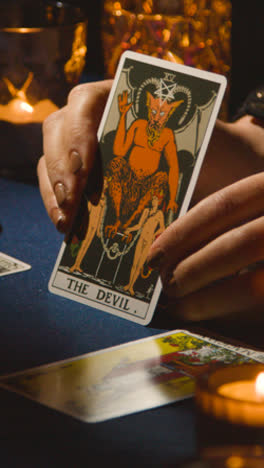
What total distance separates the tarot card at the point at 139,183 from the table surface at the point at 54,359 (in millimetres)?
33

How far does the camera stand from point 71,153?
3.15ft

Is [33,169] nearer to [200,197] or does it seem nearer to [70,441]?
[200,197]

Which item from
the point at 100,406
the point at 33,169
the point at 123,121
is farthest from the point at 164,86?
the point at 33,169

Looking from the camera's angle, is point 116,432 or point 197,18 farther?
point 197,18

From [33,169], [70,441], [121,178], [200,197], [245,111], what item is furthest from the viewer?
[33,169]

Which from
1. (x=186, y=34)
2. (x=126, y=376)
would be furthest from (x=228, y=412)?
(x=186, y=34)

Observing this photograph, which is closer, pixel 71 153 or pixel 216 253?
pixel 216 253

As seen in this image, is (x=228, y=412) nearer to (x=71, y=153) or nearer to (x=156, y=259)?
(x=156, y=259)

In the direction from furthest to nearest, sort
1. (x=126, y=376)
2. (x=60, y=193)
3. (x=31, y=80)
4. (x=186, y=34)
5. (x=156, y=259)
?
1. (x=186, y=34)
2. (x=31, y=80)
3. (x=60, y=193)
4. (x=156, y=259)
5. (x=126, y=376)

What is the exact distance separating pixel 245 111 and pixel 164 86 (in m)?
0.35

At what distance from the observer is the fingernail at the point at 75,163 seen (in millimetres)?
947

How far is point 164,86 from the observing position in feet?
3.09

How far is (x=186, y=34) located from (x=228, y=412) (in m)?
1.20

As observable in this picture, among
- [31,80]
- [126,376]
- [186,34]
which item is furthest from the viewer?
[186,34]
